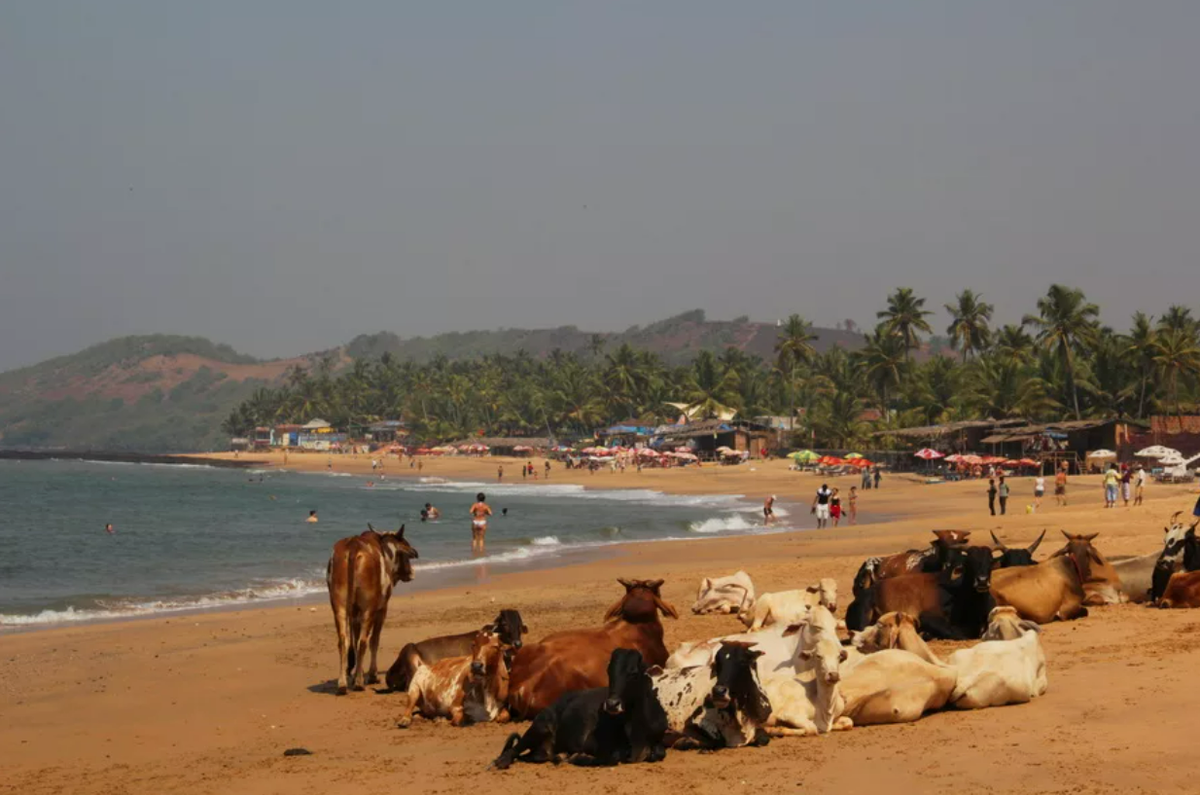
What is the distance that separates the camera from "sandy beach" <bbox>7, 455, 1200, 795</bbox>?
8703 millimetres

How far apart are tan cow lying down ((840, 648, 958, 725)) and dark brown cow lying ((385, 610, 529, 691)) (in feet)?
11.4

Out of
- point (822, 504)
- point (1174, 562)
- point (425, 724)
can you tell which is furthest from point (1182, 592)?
point (822, 504)

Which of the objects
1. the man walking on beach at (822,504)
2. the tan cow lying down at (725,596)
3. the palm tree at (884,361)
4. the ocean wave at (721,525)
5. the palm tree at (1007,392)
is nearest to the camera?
the tan cow lying down at (725,596)

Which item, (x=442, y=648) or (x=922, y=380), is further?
(x=922, y=380)

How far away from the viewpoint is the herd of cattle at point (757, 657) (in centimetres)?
977

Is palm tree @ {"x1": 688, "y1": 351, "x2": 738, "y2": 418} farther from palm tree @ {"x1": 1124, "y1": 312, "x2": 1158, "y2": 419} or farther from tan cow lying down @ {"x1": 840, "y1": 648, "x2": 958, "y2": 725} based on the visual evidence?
tan cow lying down @ {"x1": 840, "y1": 648, "x2": 958, "y2": 725}

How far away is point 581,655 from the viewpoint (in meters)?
11.5

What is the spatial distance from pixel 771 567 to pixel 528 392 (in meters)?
166

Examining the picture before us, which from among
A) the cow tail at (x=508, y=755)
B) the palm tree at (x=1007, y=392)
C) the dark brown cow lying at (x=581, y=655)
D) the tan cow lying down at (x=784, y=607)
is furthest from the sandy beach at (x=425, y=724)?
the palm tree at (x=1007, y=392)

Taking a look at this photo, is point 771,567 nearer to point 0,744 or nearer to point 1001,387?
point 0,744

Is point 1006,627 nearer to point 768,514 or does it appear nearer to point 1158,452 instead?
point 768,514

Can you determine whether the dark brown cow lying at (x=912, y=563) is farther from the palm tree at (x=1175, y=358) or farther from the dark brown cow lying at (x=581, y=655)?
the palm tree at (x=1175, y=358)

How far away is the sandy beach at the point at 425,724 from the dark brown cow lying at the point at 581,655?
1.53 ft

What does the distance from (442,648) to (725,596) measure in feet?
19.9
